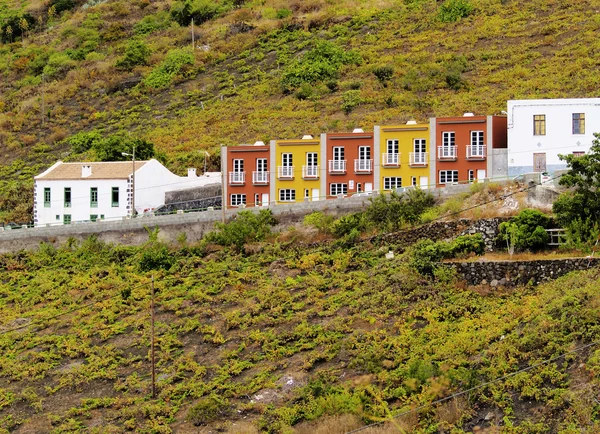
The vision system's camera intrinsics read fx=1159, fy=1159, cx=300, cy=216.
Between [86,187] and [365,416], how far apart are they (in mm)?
37677

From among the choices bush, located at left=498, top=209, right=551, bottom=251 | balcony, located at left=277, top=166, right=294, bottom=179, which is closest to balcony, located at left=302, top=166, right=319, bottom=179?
balcony, located at left=277, top=166, right=294, bottom=179

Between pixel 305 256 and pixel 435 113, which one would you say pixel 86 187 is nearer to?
pixel 305 256

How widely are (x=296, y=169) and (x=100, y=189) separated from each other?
518 inches

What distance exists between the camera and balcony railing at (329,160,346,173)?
64938 mm

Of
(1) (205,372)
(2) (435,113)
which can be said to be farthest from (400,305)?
(2) (435,113)

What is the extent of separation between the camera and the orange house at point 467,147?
62250 millimetres

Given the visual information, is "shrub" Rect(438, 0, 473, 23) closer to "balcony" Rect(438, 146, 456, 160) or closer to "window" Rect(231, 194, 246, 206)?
"window" Rect(231, 194, 246, 206)

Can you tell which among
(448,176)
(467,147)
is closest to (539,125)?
(467,147)

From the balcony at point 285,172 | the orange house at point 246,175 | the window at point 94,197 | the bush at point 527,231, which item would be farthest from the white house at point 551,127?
the window at point 94,197

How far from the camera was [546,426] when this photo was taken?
34531 mm

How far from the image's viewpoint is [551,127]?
60219 mm

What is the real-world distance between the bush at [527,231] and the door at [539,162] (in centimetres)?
1010

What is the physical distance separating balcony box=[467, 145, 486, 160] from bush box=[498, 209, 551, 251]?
12.0 metres

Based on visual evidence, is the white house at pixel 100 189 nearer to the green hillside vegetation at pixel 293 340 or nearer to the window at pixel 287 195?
the green hillside vegetation at pixel 293 340
